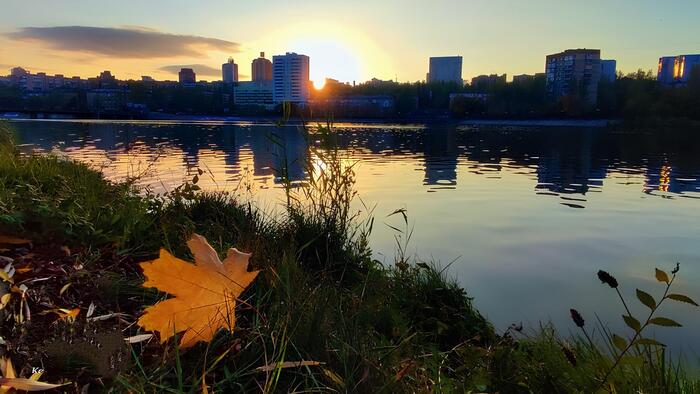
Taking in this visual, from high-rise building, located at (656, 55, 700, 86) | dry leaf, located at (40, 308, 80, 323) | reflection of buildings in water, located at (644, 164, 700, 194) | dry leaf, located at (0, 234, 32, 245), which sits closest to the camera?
dry leaf, located at (40, 308, 80, 323)

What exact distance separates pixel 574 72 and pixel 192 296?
6169 inches

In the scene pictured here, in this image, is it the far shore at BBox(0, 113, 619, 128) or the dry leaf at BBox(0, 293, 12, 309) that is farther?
the far shore at BBox(0, 113, 619, 128)

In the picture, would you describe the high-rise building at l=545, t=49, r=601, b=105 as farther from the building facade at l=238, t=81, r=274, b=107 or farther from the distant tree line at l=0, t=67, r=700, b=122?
the building facade at l=238, t=81, r=274, b=107

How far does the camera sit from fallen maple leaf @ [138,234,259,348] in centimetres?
178

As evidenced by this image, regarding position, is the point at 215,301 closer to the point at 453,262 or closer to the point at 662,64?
the point at 453,262

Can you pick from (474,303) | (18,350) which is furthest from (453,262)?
(18,350)

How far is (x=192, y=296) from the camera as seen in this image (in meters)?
1.86

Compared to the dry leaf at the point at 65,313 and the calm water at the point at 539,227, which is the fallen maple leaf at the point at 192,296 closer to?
the dry leaf at the point at 65,313

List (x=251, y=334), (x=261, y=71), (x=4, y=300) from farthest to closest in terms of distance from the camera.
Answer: (x=261, y=71)
(x=251, y=334)
(x=4, y=300)

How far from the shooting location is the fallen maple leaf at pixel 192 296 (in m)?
1.78

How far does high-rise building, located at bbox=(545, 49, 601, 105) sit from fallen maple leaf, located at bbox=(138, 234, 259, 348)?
135 meters

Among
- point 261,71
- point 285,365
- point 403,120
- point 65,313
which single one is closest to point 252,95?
point 261,71

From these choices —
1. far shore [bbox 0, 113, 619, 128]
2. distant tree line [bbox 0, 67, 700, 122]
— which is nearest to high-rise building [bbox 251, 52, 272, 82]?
distant tree line [bbox 0, 67, 700, 122]

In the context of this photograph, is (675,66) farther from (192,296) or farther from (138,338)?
(138,338)
